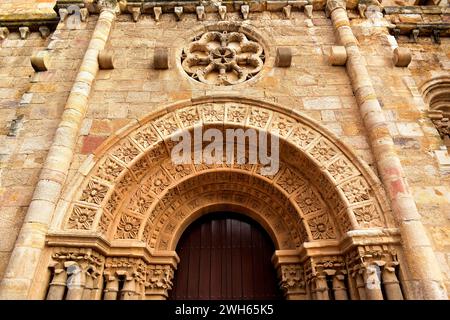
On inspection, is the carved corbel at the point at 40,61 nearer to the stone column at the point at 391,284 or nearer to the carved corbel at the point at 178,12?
the carved corbel at the point at 178,12

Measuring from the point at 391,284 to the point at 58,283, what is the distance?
4.01 metres

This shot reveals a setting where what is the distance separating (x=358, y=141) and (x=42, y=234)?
15.1 ft

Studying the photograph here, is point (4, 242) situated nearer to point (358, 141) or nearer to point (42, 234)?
point (42, 234)

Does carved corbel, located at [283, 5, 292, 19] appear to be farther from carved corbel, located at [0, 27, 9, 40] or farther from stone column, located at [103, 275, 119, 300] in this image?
carved corbel, located at [0, 27, 9, 40]

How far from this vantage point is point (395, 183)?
4.20 m

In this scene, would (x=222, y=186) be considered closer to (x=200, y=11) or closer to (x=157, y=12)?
(x=200, y=11)

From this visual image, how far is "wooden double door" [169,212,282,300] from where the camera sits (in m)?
4.93

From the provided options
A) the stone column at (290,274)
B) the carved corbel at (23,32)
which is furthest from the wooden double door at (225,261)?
the carved corbel at (23,32)

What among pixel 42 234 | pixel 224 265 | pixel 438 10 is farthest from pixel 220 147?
pixel 438 10

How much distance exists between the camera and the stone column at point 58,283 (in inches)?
148

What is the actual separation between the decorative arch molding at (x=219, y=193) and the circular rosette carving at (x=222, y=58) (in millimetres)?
757

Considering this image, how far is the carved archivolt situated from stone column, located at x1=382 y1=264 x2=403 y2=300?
55 centimetres

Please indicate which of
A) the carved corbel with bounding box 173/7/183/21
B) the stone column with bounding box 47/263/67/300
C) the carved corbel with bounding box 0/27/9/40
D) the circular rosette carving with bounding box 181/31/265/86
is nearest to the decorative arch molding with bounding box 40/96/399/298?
the stone column with bounding box 47/263/67/300

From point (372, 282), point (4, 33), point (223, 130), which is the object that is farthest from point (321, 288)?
point (4, 33)
